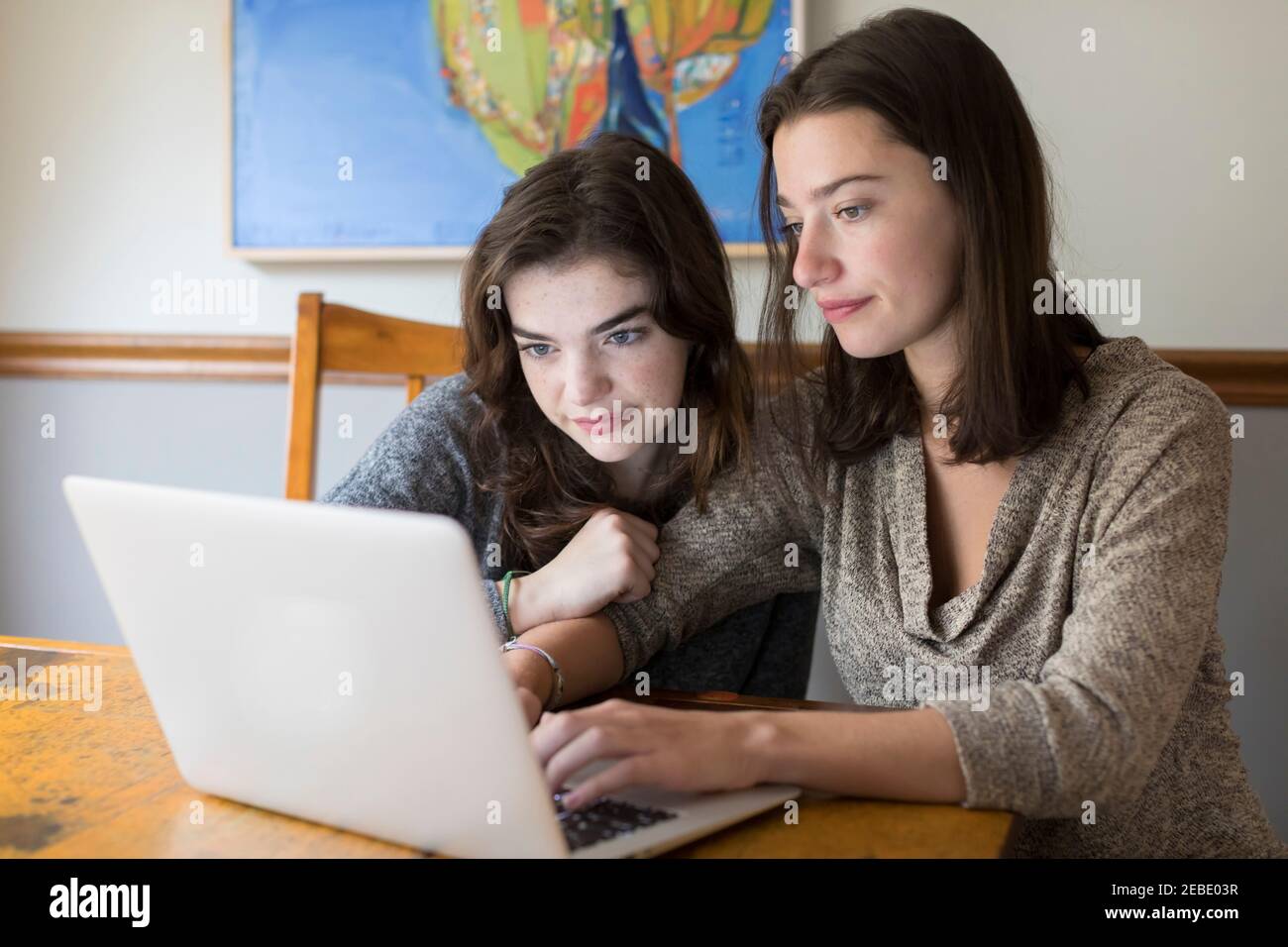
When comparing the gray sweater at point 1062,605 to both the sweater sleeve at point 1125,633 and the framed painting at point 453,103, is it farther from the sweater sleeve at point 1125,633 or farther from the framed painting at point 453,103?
the framed painting at point 453,103

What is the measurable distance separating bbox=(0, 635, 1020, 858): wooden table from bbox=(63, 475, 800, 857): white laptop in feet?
0.05

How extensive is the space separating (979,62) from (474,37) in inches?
45.3

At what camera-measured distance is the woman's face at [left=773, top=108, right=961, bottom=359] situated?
110 cm

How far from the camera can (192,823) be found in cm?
78

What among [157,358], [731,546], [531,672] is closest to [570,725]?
[531,672]

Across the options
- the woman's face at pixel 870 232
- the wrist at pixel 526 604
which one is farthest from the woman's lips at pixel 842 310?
the wrist at pixel 526 604

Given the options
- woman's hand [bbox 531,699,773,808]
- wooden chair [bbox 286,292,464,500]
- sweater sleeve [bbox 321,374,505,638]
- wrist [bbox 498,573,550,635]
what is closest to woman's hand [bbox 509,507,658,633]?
wrist [bbox 498,573,550,635]

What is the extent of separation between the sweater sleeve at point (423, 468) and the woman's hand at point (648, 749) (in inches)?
25.8

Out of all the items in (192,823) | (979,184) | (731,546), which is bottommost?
(192,823)

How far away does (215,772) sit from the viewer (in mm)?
803

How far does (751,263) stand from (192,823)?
1.39 meters

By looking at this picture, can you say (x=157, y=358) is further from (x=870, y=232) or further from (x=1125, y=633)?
(x=1125, y=633)

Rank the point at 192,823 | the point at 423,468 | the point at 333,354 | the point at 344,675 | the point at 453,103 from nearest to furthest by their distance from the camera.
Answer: the point at 344,675
the point at 192,823
the point at 423,468
the point at 333,354
the point at 453,103
